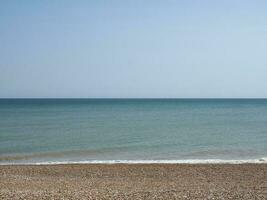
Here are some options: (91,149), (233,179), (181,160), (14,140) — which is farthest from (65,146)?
(233,179)

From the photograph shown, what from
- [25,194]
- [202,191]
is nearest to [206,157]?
[202,191]

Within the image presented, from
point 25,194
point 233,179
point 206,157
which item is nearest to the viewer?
point 25,194

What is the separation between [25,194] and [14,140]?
23.5 m

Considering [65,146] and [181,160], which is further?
[65,146]

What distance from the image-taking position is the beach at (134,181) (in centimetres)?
1480

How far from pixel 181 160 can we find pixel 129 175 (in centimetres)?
660

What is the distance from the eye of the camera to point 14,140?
37500 millimetres

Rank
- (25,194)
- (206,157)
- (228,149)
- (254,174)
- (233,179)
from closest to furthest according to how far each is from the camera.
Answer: (25,194) < (233,179) < (254,174) < (206,157) < (228,149)

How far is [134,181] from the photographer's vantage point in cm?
1897

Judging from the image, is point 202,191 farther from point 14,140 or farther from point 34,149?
point 14,140

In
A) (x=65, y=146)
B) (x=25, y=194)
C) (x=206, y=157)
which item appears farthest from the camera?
(x=65, y=146)

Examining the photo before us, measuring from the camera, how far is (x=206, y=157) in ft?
93.7

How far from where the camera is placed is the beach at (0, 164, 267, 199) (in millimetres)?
14797

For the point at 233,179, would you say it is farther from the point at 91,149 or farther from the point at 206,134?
the point at 206,134
